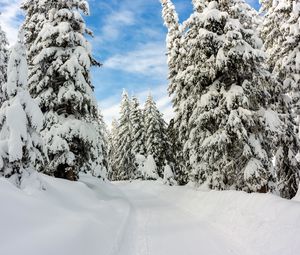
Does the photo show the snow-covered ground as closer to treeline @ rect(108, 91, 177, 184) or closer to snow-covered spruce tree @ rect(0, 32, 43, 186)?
snow-covered spruce tree @ rect(0, 32, 43, 186)

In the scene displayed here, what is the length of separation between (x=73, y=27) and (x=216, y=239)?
50.4 feet

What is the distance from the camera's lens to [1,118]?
36.3 ft

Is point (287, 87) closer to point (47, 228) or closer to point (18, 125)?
point (18, 125)

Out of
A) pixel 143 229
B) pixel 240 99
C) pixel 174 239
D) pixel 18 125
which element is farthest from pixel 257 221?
pixel 240 99

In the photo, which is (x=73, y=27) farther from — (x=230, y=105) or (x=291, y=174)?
(x=291, y=174)

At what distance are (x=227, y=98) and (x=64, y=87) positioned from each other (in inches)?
345

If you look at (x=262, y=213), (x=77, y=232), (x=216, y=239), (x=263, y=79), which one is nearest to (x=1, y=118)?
(x=77, y=232)

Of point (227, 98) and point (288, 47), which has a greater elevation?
point (288, 47)

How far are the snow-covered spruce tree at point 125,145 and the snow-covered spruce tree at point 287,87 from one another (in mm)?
34631

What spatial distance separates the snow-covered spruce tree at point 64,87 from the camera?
17.8 meters

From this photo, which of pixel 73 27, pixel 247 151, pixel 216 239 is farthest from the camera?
pixel 73 27

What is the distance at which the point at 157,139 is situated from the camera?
43.9 meters

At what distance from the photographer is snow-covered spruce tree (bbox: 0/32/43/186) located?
10.8 meters

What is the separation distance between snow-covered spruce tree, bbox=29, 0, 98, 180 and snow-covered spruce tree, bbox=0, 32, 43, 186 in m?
5.70
